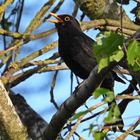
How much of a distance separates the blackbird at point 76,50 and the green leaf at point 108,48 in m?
2.81

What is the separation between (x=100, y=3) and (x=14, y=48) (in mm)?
1135

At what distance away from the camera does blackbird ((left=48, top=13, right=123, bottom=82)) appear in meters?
5.68

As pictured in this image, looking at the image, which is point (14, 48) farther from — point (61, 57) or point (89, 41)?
A: point (89, 41)

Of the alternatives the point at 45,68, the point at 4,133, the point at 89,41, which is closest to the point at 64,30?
the point at 89,41

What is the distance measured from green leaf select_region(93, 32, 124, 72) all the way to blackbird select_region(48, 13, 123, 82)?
9.21 feet

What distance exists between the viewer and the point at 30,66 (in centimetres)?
481

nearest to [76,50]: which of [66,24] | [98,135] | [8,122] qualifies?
[66,24]

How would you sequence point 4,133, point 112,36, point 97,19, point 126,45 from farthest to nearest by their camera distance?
point 97,19 < point 4,133 < point 126,45 < point 112,36

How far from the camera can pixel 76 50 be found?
19.0ft

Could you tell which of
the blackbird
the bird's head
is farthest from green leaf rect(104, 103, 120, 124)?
the bird's head

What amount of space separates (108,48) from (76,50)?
3.13m

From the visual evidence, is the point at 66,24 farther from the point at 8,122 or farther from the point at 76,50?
the point at 8,122

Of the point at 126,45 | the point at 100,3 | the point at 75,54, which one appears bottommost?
the point at 75,54

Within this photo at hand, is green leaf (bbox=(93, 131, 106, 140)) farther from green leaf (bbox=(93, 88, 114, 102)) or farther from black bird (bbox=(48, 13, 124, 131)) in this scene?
black bird (bbox=(48, 13, 124, 131))
